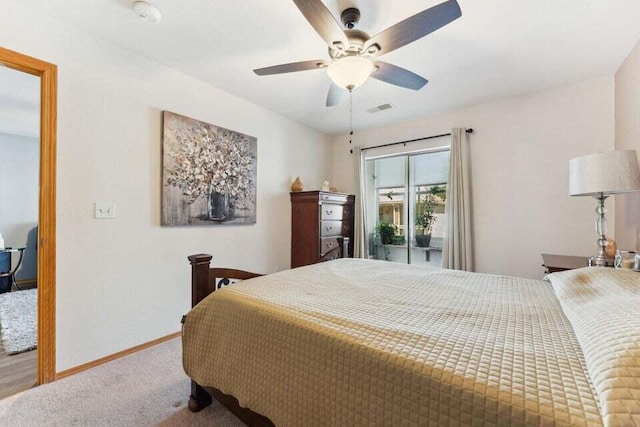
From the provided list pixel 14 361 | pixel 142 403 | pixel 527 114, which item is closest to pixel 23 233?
pixel 14 361

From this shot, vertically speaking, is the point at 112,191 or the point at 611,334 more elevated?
the point at 112,191

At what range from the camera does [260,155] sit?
3.51 metres

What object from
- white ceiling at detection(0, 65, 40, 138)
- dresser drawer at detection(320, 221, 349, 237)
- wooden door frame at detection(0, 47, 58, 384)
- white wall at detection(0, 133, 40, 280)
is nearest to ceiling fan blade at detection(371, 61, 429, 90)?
dresser drawer at detection(320, 221, 349, 237)

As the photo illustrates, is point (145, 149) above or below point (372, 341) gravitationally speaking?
above

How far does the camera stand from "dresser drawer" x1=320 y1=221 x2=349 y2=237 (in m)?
3.69

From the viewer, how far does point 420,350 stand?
85cm

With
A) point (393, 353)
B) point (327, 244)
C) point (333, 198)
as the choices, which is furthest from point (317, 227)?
point (393, 353)

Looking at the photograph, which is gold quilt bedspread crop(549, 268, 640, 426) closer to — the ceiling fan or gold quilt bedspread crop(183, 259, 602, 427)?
gold quilt bedspread crop(183, 259, 602, 427)

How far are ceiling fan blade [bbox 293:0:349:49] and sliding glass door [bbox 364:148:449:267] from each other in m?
2.56

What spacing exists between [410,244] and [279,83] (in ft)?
8.90

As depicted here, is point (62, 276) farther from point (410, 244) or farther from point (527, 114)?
point (527, 114)

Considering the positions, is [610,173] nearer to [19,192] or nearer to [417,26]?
[417,26]

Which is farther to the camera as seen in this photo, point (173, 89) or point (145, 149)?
Result: point (173, 89)

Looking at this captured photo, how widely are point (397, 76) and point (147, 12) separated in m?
1.72
